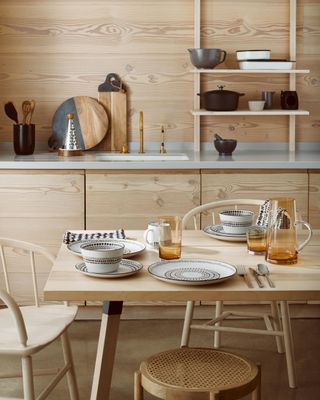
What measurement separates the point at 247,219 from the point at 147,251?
0.42 metres

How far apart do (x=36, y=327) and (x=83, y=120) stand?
6.84ft

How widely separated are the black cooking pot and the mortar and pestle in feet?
0.51

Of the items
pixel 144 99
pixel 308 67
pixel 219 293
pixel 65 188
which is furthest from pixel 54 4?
pixel 219 293

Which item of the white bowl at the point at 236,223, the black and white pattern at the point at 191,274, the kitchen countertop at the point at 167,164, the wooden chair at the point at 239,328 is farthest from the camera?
the kitchen countertop at the point at 167,164

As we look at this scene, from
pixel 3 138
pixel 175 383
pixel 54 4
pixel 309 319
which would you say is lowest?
pixel 309 319

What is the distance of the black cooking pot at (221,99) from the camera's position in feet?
14.6

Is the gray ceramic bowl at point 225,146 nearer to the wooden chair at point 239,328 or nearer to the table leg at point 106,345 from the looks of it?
→ the wooden chair at point 239,328

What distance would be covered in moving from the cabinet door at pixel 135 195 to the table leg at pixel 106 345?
5.19 ft

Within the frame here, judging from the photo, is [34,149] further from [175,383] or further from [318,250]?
[175,383]

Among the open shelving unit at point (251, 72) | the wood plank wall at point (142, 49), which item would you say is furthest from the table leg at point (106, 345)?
the wood plank wall at point (142, 49)

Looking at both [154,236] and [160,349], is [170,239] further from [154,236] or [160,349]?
[160,349]

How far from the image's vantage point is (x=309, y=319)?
4.30 m

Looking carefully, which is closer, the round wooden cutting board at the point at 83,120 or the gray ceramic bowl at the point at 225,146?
the gray ceramic bowl at the point at 225,146

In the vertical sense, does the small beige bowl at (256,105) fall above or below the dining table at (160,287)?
above
